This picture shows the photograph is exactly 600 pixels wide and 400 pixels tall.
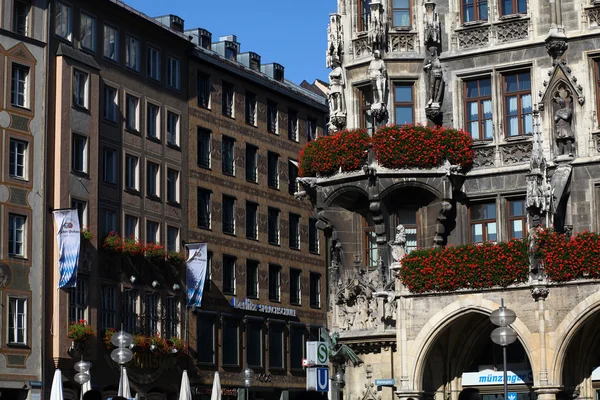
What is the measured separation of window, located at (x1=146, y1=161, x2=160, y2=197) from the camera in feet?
193

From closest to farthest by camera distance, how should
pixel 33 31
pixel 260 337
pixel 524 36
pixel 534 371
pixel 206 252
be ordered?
pixel 534 371, pixel 524 36, pixel 33 31, pixel 206 252, pixel 260 337

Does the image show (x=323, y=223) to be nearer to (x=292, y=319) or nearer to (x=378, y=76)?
(x=378, y=76)

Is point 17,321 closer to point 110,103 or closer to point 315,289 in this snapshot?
point 110,103

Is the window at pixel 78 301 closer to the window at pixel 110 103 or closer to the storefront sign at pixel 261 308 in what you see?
the window at pixel 110 103

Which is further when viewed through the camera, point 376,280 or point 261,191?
point 261,191

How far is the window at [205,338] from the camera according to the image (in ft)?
201

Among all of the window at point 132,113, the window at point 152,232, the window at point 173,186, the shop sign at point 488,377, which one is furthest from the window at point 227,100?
the shop sign at point 488,377

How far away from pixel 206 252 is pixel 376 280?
2350 centimetres

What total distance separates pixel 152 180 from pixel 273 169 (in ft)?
37.2

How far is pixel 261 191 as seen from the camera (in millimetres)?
67938

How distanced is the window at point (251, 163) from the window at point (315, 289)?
7.53 metres

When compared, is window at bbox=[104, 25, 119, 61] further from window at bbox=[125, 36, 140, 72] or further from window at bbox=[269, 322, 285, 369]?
window at bbox=[269, 322, 285, 369]

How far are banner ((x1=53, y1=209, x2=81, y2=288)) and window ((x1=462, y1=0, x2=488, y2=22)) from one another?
19158 mm

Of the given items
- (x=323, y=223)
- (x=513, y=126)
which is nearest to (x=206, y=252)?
(x=323, y=223)
